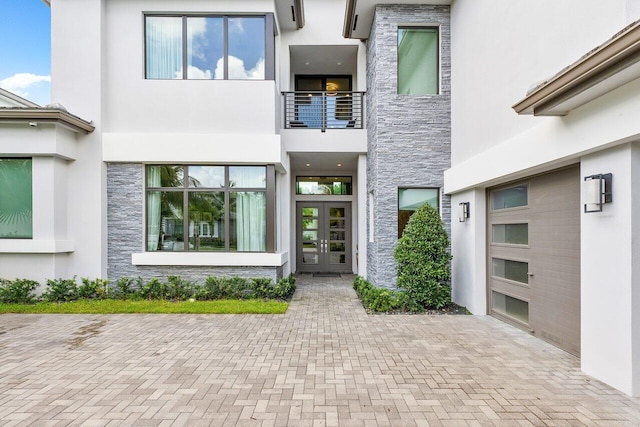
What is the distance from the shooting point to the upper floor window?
8.61m

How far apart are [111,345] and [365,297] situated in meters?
4.95

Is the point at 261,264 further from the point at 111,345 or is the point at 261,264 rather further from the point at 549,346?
the point at 549,346

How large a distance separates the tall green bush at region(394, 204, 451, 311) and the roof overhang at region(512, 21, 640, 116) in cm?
328

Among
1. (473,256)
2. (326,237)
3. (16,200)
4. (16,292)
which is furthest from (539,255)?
(16,200)

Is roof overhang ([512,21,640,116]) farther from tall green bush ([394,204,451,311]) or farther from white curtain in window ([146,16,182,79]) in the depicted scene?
white curtain in window ([146,16,182,79])

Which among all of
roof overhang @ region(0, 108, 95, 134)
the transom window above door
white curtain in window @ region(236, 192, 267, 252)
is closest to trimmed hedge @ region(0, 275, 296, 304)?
white curtain in window @ region(236, 192, 267, 252)

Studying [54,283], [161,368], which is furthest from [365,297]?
[54,283]

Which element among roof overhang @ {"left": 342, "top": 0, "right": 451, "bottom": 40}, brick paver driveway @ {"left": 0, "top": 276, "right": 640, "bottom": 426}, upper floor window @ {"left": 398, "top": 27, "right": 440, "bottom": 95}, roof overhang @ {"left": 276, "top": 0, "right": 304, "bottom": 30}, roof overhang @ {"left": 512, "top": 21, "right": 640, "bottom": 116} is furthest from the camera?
roof overhang @ {"left": 276, "top": 0, "right": 304, "bottom": 30}

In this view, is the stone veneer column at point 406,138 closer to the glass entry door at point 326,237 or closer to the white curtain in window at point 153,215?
the glass entry door at point 326,237

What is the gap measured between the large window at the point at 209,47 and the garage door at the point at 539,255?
20.6 ft

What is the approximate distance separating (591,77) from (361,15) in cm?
671

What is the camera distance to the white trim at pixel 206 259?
850 centimetres

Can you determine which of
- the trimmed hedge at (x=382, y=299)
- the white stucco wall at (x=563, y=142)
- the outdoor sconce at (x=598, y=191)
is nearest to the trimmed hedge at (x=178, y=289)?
the trimmed hedge at (x=382, y=299)

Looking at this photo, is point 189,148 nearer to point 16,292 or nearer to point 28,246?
point 28,246
